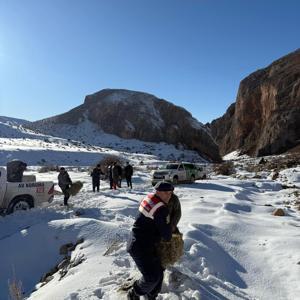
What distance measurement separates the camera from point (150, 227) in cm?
498

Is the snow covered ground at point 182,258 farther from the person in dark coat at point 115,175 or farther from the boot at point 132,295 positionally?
the person in dark coat at point 115,175

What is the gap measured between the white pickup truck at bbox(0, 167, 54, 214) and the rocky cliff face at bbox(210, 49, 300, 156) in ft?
183

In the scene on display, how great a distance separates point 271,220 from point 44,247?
668 cm

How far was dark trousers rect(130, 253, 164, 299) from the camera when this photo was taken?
16.0ft

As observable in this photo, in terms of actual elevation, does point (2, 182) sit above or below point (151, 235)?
above

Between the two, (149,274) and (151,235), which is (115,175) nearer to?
(151,235)

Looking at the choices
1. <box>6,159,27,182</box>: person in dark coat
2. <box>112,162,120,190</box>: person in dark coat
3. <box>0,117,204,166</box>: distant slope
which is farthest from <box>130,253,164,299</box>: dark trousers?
<box>0,117,204,166</box>: distant slope

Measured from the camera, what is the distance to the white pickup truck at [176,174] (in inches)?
952

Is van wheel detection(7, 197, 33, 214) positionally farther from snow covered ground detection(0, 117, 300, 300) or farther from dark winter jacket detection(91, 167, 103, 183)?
dark winter jacket detection(91, 167, 103, 183)

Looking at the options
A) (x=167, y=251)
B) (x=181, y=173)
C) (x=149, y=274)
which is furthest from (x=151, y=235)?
(x=181, y=173)

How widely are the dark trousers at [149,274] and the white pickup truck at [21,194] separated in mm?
8931

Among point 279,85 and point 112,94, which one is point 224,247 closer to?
point 279,85

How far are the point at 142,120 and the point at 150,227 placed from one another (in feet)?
222

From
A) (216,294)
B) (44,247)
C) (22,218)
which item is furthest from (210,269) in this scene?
(22,218)
